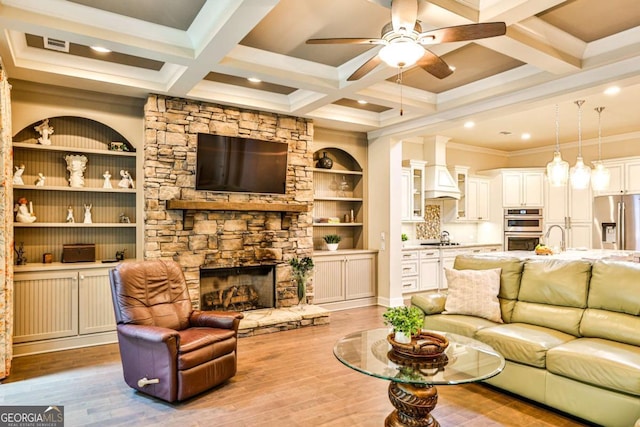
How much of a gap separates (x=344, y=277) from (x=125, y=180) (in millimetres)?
3463

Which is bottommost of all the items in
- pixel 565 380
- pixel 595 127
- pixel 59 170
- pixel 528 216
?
pixel 565 380

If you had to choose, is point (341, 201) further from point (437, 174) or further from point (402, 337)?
point (402, 337)

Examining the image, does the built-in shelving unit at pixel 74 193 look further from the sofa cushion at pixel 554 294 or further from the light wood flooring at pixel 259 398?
the sofa cushion at pixel 554 294

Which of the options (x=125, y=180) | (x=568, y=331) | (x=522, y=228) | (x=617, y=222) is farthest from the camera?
(x=522, y=228)

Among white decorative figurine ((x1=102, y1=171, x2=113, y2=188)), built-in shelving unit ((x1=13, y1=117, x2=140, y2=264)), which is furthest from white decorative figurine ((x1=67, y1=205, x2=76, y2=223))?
white decorative figurine ((x1=102, y1=171, x2=113, y2=188))

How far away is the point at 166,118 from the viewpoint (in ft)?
16.0

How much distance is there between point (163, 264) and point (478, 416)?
295 centimetres

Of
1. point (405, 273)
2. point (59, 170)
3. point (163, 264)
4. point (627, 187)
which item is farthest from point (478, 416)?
point (627, 187)

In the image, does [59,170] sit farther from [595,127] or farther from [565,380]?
[595,127]

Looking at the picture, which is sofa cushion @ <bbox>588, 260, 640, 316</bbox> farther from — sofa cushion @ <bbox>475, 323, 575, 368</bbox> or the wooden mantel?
the wooden mantel

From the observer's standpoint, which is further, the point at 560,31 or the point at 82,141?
the point at 82,141

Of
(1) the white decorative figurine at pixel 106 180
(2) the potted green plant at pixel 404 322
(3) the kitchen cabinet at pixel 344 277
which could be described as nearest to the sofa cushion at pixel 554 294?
(2) the potted green plant at pixel 404 322

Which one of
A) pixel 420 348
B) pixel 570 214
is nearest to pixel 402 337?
pixel 420 348

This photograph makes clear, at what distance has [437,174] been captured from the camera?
751 centimetres
